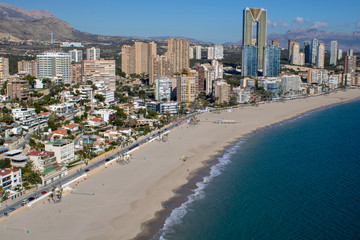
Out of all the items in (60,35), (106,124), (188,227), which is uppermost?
(60,35)

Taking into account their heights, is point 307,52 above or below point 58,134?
above

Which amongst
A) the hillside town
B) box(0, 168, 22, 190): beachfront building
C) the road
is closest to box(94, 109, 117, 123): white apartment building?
the hillside town

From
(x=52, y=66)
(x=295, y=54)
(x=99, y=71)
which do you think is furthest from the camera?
(x=295, y=54)

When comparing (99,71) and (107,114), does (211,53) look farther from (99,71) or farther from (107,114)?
(107,114)

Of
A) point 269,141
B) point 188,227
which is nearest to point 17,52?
point 269,141

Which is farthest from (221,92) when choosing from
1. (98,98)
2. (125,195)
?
(125,195)

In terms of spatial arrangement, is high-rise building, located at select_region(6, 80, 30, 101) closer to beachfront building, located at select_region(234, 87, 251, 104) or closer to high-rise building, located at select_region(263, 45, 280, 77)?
beachfront building, located at select_region(234, 87, 251, 104)

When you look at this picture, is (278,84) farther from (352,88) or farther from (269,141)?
(269,141)
